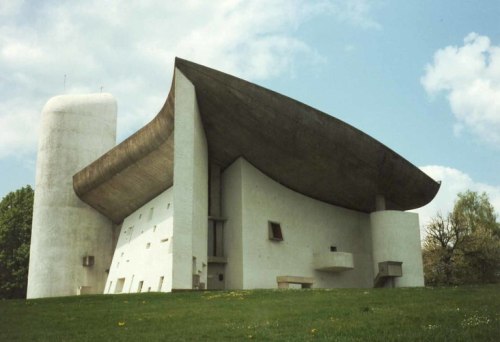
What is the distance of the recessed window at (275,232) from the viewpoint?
85.0ft

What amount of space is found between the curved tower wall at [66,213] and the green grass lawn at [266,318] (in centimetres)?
1781

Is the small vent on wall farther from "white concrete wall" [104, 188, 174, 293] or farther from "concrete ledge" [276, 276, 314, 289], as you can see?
"concrete ledge" [276, 276, 314, 289]

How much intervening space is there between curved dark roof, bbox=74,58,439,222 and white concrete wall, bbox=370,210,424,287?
175 centimetres

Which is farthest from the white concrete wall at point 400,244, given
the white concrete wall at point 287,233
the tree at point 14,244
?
the tree at point 14,244

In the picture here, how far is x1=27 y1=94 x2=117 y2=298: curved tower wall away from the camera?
109 ft

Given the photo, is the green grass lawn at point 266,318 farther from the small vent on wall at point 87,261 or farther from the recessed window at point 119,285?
the small vent on wall at point 87,261

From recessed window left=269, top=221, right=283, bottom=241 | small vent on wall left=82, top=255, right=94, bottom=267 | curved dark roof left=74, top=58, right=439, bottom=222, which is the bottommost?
small vent on wall left=82, top=255, right=94, bottom=267

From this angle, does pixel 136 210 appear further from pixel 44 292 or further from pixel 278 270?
pixel 278 270

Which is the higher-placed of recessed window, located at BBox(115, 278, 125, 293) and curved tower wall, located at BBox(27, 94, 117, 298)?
curved tower wall, located at BBox(27, 94, 117, 298)

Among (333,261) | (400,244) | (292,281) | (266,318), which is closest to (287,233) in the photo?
(292,281)

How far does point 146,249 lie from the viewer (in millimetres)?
27047

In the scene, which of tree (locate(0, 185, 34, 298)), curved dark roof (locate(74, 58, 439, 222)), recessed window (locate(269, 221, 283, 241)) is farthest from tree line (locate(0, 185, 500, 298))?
recessed window (locate(269, 221, 283, 241))

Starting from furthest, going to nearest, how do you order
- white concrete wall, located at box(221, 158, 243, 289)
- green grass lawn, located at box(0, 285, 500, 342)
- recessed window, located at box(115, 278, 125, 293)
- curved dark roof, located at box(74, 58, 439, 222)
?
recessed window, located at box(115, 278, 125, 293)
white concrete wall, located at box(221, 158, 243, 289)
curved dark roof, located at box(74, 58, 439, 222)
green grass lawn, located at box(0, 285, 500, 342)

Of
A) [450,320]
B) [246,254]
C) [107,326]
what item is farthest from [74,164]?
[450,320]
